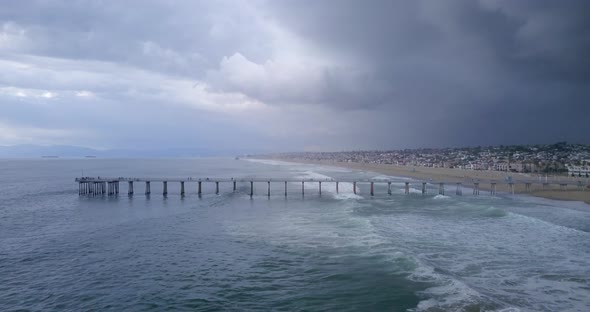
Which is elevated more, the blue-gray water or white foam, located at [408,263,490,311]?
white foam, located at [408,263,490,311]

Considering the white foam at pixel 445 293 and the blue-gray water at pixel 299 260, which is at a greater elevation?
the white foam at pixel 445 293

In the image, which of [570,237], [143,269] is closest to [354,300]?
[143,269]

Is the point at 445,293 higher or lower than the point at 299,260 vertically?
higher

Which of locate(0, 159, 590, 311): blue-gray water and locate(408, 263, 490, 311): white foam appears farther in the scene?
locate(0, 159, 590, 311): blue-gray water

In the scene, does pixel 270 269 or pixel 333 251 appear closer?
pixel 270 269

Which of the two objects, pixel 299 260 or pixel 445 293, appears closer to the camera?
pixel 445 293

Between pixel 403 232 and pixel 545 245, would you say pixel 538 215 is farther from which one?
pixel 403 232

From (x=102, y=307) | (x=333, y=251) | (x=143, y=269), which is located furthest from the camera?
(x=333, y=251)

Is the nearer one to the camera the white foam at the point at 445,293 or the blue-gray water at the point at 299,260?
the white foam at the point at 445,293
